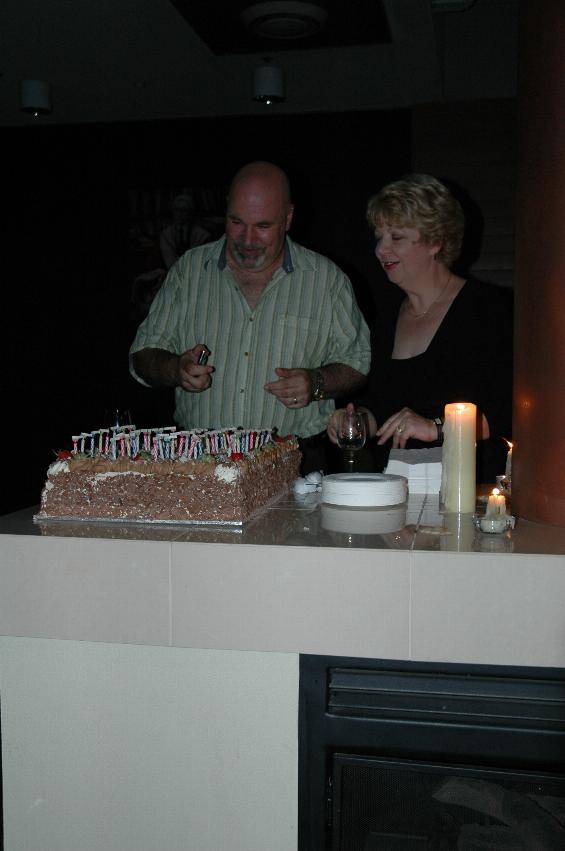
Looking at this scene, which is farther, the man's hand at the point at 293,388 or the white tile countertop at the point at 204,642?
the man's hand at the point at 293,388

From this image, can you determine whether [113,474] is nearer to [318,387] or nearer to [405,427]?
[405,427]

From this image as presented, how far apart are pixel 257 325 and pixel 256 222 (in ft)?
1.21

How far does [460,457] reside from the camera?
1678 millimetres

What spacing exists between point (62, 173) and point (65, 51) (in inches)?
58.0

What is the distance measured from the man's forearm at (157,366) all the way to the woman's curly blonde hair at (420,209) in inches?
30.6

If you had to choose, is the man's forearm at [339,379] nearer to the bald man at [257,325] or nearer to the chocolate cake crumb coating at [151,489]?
the bald man at [257,325]

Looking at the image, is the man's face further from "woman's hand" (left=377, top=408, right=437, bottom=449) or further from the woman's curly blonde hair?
"woman's hand" (left=377, top=408, right=437, bottom=449)

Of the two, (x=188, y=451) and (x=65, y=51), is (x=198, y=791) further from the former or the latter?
(x=65, y=51)

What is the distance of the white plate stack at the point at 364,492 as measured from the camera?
1621 mm

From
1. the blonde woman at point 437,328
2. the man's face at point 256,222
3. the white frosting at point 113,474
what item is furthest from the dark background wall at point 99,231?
the white frosting at point 113,474

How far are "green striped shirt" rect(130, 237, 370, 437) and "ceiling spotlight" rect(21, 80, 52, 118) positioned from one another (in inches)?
93.8

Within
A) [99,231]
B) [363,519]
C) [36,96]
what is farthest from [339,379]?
[99,231]

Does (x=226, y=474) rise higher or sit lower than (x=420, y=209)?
lower

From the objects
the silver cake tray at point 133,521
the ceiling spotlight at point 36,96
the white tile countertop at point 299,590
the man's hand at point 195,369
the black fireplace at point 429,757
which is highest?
the ceiling spotlight at point 36,96
